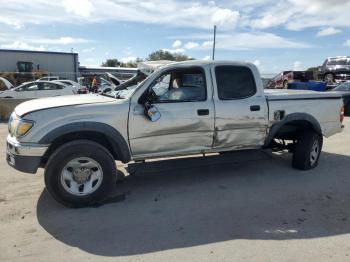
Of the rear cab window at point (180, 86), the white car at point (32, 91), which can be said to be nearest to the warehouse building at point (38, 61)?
the white car at point (32, 91)

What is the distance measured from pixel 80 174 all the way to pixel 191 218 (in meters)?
1.53

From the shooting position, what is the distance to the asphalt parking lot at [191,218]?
4.02m

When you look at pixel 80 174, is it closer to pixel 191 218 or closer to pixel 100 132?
pixel 100 132

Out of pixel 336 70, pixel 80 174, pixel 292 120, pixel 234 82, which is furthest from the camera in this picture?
pixel 336 70

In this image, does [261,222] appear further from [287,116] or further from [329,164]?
[329,164]

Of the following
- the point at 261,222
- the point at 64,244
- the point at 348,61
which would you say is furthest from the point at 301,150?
the point at 348,61

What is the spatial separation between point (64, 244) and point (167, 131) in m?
2.15

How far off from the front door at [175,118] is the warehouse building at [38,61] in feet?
134

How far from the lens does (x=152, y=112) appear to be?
5.49m

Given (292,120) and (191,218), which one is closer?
(191,218)

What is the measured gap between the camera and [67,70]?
53.9 m

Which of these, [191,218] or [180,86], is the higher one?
[180,86]

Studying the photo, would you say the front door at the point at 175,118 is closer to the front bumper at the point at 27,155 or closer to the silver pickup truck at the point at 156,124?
the silver pickup truck at the point at 156,124

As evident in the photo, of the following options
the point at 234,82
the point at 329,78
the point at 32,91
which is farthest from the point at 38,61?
the point at 234,82
